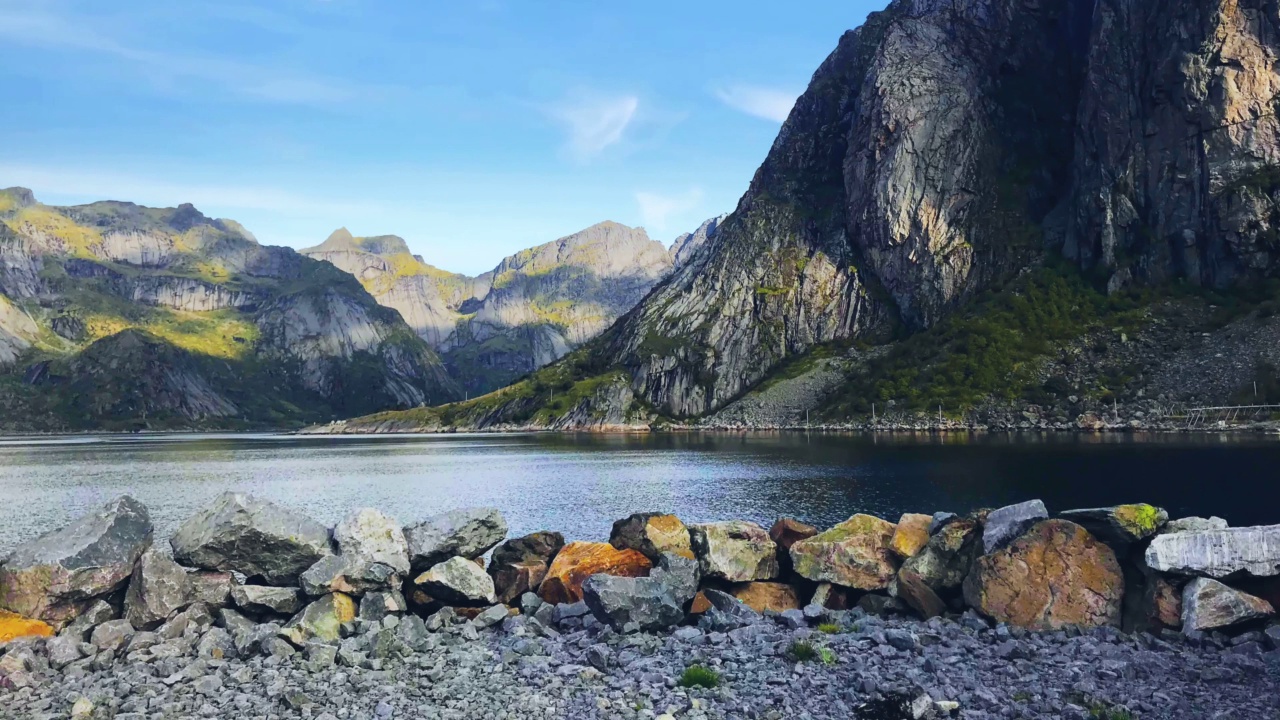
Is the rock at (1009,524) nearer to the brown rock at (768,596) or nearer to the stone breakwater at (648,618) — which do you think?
the stone breakwater at (648,618)

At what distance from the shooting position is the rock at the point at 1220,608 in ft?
71.9

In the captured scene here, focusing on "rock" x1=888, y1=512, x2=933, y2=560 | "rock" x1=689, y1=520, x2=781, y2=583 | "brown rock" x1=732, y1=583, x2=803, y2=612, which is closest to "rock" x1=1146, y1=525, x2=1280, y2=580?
"rock" x1=888, y1=512, x2=933, y2=560

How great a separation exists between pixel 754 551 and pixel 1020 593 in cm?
952

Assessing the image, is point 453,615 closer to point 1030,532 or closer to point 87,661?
point 87,661

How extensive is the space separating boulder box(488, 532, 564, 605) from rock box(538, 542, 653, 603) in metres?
0.67

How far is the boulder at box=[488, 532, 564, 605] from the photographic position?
31.4 meters

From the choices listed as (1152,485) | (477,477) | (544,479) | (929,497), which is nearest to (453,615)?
(929,497)

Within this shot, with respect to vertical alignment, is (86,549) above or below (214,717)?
above

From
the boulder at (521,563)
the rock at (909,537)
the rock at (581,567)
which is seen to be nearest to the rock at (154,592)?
the boulder at (521,563)

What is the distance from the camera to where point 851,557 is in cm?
2873

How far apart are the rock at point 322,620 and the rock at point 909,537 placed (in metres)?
19.6

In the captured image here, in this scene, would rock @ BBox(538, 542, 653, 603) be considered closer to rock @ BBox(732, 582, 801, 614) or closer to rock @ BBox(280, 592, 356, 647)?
rock @ BBox(732, 582, 801, 614)

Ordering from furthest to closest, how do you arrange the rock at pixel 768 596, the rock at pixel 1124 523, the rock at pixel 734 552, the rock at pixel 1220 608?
the rock at pixel 734 552
the rock at pixel 768 596
the rock at pixel 1124 523
the rock at pixel 1220 608

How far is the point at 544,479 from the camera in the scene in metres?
98.2
